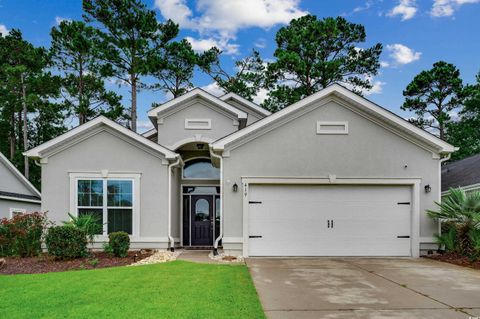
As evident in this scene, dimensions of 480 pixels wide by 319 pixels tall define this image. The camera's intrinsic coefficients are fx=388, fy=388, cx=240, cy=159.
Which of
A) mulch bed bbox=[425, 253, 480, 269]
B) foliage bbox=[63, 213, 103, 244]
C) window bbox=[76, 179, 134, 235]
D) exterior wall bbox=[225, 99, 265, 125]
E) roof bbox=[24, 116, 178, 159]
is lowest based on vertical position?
mulch bed bbox=[425, 253, 480, 269]

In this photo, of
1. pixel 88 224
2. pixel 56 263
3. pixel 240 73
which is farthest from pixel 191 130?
pixel 240 73

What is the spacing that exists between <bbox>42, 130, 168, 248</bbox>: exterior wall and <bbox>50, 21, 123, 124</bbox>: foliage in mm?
14597

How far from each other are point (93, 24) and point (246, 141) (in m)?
18.8

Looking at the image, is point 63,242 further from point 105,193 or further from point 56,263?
point 105,193

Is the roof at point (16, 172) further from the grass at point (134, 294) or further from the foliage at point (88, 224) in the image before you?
the grass at point (134, 294)

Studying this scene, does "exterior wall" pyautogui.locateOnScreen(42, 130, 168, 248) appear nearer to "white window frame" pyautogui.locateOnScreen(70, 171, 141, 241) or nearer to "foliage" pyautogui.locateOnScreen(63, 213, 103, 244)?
"white window frame" pyautogui.locateOnScreen(70, 171, 141, 241)

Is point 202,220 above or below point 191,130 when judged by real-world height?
below

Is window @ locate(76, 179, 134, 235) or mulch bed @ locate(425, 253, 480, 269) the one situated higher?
window @ locate(76, 179, 134, 235)

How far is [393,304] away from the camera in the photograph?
599cm

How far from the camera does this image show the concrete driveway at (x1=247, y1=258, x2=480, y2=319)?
18.4ft

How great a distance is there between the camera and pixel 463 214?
10469mm

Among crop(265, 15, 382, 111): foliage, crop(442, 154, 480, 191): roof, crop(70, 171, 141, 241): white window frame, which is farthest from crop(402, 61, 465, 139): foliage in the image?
crop(70, 171, 141, 241): white window frame

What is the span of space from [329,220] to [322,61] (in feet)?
60.4

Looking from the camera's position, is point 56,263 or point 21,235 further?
point 21,235
